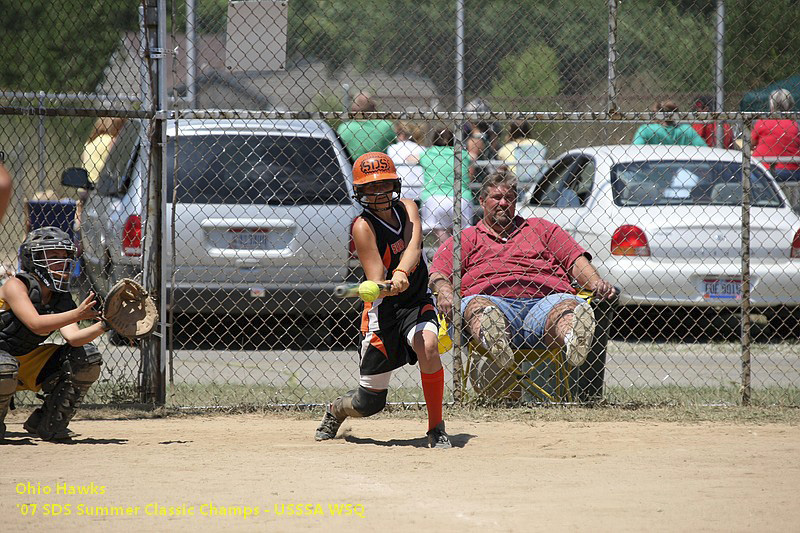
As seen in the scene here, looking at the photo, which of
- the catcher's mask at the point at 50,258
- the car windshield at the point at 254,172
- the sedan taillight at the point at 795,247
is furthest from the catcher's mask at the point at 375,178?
the sedan taillight at the point at 795,247

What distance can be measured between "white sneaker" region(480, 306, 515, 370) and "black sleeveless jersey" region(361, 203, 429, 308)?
28.7 inches

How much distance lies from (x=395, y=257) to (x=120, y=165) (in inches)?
181

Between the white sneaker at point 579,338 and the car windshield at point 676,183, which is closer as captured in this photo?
the white sneaker at point 579,338

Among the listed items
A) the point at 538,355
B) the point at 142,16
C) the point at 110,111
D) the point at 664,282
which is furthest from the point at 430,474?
the point at 664,282

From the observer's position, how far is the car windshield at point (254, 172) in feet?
26.3

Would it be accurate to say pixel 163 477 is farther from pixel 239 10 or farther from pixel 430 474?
pixel 239 10

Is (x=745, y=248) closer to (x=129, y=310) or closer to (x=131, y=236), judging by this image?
(x=129, y=310)

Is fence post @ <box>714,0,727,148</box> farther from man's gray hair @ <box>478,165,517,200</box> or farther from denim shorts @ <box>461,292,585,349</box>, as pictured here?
denim shorts @ <box>461,292,585,349</box>

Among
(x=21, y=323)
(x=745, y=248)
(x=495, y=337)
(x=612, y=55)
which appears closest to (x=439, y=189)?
(x=612, y=55)

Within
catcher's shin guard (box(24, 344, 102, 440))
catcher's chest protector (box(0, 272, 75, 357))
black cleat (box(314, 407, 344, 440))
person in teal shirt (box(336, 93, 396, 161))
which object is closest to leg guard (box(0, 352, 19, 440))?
catcher's chest protector (box(0, 272, 75, 357))

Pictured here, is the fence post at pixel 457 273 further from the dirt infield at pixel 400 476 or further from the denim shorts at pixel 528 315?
the dirt infield at pixel 400 476

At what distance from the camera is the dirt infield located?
397 cm

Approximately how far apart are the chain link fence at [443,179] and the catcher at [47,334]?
0.65 metres

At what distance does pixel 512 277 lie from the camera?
6.61 m
